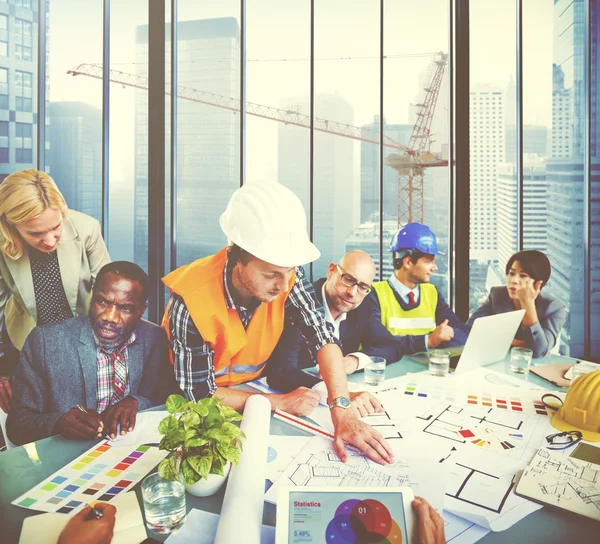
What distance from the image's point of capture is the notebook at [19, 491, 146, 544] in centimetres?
96

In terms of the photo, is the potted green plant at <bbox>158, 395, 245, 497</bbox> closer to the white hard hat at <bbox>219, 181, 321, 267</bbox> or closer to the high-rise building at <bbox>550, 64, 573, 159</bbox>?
the white hard hat at <bbox>219, 181, 321, 267</bbox>

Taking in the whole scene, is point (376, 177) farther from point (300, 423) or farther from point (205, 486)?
point (205, 486)

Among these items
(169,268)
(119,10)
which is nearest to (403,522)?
(169,268)

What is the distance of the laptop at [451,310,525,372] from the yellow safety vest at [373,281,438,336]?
75cm

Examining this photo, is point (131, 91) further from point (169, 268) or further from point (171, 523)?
point (171, 523)

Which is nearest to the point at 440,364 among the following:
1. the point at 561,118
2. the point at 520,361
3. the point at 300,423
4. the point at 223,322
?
the point at 520,361

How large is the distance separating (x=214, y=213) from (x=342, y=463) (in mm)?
2013

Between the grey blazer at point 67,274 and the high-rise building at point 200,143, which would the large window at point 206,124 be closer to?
the high-rise building at point 200,143

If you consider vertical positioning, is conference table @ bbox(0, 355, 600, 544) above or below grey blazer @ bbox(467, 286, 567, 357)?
below

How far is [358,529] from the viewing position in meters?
0.89

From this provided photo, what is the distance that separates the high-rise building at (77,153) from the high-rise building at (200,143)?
225 millimetres

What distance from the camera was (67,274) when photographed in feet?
7.48

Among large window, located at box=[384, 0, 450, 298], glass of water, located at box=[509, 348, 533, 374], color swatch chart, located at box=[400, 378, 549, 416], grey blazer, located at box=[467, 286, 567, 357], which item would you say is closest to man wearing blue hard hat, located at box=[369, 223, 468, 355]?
large window, located at box=[384, 0, 450, 298]

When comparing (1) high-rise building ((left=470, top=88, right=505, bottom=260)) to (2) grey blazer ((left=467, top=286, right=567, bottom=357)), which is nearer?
(2) grey blazer ((left=467, top=286, right=567, bottom=357))
